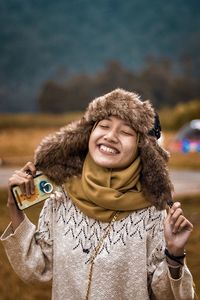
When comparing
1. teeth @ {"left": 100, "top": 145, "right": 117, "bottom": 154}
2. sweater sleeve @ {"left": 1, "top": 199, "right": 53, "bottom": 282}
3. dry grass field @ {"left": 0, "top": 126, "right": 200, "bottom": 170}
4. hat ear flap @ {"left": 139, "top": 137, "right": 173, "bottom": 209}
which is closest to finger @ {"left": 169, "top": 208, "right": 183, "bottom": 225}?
hat ear flap @ {"left": 139, "top": 137, "right": 173, "bottom": 209}

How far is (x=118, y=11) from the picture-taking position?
10.4 meters

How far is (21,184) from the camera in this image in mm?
1552

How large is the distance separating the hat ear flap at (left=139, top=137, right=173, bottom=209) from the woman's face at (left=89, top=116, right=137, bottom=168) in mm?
29

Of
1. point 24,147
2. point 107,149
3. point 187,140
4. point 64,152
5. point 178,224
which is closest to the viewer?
point 178,224

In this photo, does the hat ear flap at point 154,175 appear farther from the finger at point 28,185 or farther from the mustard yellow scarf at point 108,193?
the finger at point 28,185

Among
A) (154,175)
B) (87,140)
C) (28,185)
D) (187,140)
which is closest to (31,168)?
(28,185)

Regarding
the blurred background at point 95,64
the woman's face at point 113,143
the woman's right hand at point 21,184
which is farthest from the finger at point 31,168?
the blurred background at point 95,64

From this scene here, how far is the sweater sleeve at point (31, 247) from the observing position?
159cm

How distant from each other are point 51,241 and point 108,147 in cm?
27

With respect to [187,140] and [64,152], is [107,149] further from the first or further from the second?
[187,140]

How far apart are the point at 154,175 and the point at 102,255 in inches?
8.8

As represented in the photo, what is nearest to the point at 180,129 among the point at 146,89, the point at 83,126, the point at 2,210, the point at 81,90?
the point at 146,89

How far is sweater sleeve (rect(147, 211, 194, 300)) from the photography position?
1517 mm

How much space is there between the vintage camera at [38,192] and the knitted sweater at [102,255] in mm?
22
